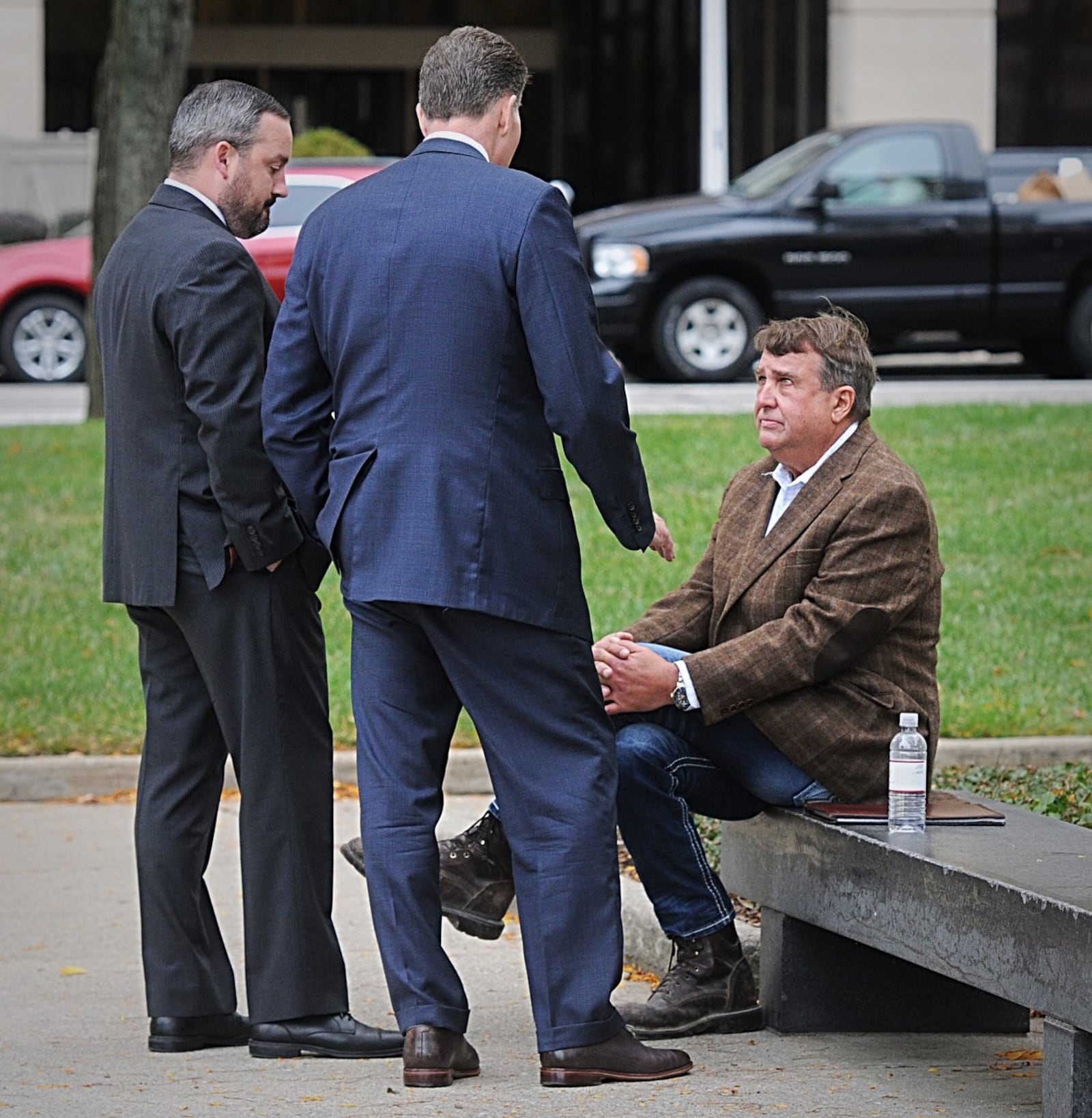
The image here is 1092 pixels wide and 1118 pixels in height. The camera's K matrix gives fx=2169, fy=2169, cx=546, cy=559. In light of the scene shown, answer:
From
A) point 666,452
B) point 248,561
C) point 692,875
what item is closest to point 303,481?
point 248,561

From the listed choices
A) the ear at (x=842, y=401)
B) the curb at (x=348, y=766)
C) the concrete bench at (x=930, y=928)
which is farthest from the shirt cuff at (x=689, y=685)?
the curb at (x=348, y=766)

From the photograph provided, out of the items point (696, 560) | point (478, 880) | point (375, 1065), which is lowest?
point (375, 1065)

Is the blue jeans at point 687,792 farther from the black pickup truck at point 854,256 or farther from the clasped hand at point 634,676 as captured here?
the black pickup truck at point 854,256

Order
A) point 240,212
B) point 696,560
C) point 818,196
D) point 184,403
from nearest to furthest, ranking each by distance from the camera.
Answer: point 184,403
point 240,212
point 696,560
point 818,196

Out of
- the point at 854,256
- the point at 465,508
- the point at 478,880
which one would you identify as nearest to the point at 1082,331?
the point at 854,256

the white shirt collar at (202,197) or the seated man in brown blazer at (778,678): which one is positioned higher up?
the white shirt collar at (202,197)

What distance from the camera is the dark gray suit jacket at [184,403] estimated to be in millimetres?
4250

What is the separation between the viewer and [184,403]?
4.34m

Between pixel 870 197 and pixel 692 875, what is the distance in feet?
37.5

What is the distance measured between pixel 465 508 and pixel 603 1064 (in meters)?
1.09

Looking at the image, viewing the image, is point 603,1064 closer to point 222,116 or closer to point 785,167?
point 222,116

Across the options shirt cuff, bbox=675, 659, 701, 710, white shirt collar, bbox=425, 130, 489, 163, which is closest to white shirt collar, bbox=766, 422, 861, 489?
shirt cuff, bbox=675, 659, 701, 710

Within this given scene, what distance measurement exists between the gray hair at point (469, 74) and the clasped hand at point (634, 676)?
46.7 inches

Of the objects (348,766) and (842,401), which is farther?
(348,766)
